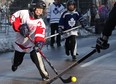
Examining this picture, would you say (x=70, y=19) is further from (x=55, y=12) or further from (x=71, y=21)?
(x=55, y=12)

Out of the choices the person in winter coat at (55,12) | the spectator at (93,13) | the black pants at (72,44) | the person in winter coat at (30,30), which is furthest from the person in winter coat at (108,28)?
the spectator at (93,13)

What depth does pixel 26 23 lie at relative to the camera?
8.95 metres

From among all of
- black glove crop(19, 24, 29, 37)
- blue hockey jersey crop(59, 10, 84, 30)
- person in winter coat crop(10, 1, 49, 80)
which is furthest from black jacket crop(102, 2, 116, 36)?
blue hockey jersey crop(59, 10, 84, 30)

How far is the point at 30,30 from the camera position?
9.08 meters

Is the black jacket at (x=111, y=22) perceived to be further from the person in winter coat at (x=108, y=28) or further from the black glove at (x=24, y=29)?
the black glove at (x=24, y=29)

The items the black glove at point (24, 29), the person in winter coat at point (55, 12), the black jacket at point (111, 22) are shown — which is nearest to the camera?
the black jacket at point (111, 22)

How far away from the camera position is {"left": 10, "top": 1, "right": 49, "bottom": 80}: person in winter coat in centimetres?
864

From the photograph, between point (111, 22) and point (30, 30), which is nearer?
point (111, 22)

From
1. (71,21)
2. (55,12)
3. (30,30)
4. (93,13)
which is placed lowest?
(93,13)

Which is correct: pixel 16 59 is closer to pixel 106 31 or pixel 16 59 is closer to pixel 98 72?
pixel 98 72

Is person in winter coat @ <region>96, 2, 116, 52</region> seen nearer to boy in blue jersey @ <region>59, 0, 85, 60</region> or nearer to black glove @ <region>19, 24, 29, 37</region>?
black glove @ <region>19, 24, 29, 37</region>

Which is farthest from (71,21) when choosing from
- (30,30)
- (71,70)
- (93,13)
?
(93,13)

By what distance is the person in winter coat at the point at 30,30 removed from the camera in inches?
340

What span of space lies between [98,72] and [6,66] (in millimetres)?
2795
